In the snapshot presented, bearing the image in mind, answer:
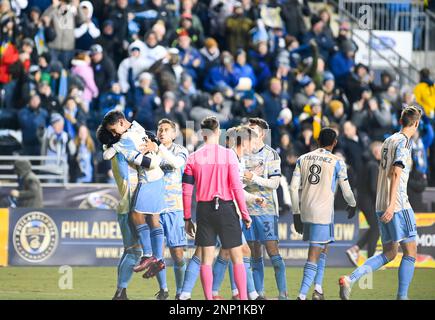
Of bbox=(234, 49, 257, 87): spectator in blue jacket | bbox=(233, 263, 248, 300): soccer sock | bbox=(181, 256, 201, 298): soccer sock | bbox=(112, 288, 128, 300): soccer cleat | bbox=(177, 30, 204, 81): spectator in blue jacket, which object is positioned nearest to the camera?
bbox=(233, 263, 248, 300): soccer sock

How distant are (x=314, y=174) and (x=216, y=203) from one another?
2.11m

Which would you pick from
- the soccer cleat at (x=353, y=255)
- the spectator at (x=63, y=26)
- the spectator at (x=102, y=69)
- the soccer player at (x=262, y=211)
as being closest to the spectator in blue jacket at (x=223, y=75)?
the spectator at (x=102, y=69)

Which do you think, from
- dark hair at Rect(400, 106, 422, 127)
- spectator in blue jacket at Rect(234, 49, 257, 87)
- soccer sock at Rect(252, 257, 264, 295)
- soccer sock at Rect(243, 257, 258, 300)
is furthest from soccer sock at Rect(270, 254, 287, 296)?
spectator in blue jacket at Rect(234, 49, 257, 87)

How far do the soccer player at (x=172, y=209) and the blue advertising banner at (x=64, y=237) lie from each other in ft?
17.5

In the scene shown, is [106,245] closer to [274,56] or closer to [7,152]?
[7,152]

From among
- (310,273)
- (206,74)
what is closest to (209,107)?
(206,74)

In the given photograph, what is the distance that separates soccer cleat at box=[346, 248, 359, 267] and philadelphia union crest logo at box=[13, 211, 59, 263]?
5.38 meters

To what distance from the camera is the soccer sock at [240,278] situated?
1599 centimetres

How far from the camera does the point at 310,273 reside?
1761cm

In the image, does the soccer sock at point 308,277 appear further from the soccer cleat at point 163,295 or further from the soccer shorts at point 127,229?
the soccer shorts at point 127,229

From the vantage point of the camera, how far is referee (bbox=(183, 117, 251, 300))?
52.6ft

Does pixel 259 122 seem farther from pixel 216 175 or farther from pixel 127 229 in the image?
pixel 127 229

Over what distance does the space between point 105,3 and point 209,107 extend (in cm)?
340

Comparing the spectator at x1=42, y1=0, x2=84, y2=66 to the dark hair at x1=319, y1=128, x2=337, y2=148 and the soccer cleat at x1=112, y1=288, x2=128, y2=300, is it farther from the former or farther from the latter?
the dark hair at x1=319, y1=128, x2=337, y2=148
